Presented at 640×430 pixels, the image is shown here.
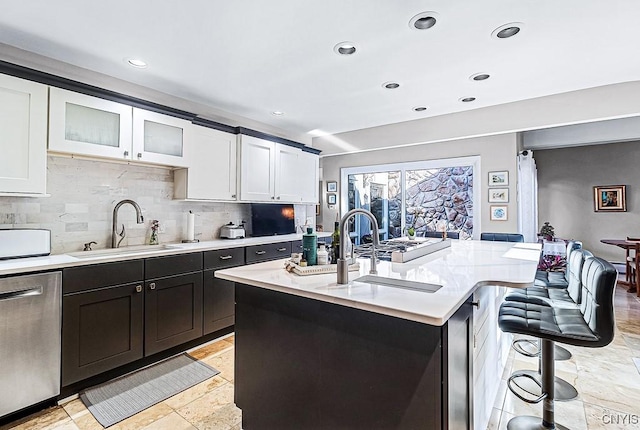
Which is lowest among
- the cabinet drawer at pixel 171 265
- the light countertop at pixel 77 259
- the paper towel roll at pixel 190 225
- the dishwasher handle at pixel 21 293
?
the dishwasher handle at pixel 21 293

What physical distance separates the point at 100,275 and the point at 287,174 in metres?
2.65

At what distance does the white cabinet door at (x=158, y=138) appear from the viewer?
2.88 metres

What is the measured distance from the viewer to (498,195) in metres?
4.66

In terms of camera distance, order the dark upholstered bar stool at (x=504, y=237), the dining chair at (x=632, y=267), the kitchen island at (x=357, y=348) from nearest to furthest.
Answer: the kitchen island at (x=357, y=348), the dark upholstered bar stool at (x=504, y=237), the dining chair at (x=632, y=267)

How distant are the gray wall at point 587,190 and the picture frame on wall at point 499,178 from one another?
319 centimetres

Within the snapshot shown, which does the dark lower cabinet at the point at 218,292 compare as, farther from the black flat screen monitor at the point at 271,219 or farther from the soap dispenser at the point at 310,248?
the soap dispenser at the point at 310,248

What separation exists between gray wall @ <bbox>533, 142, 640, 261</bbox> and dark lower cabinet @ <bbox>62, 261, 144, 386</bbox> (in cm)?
767

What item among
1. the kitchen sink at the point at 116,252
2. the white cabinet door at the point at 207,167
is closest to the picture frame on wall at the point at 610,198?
the white cabinet door at the point at 207,167

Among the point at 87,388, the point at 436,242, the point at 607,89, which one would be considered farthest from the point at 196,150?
the point at 607,89

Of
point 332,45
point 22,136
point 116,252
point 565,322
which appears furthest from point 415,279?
point 22,136

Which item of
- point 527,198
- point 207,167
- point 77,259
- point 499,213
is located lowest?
point 77,259

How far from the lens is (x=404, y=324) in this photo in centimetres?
125

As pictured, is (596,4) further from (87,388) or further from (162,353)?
(87,388)

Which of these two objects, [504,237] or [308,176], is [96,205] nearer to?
[308,176]
